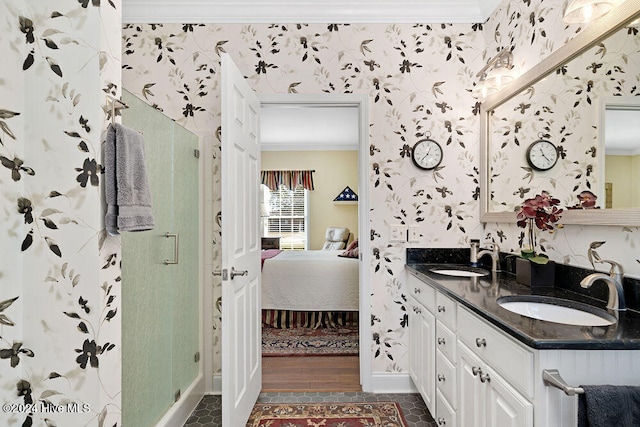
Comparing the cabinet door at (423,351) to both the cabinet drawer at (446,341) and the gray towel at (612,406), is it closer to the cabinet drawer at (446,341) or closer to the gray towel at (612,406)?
the cabinet drawer at (446,341)

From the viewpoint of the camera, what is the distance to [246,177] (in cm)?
196

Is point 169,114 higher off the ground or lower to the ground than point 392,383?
higher

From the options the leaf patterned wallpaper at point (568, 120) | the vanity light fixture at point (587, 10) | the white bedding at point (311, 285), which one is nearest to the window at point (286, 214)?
the white bedding at point (311, 285)

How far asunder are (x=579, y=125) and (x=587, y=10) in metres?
0.48

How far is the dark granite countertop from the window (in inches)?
206

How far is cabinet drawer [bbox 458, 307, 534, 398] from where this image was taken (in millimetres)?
969

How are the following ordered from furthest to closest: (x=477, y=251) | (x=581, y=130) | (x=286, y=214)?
(x=286, y=214), (x=477, y=251), (x=581, y=130)

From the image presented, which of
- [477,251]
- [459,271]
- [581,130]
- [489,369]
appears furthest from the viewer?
[477,251]

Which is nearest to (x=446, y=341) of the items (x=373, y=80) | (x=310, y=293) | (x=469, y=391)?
(x=469, y=391)

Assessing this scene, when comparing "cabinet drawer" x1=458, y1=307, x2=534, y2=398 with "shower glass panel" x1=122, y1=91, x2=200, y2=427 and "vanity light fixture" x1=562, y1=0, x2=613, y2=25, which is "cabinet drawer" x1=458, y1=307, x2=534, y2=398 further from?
"shower glass panel" x1=122, y1=91, x2=200, y2=427

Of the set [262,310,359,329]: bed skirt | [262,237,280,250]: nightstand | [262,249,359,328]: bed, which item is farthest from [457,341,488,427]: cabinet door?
[262,237,280,250]: nightstand

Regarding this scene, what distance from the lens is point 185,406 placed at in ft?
6.61

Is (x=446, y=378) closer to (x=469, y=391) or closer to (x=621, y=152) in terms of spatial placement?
(x=469, y=391)

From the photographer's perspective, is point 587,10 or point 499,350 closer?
point 499,350
